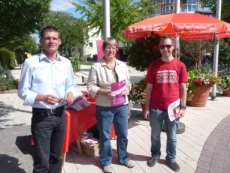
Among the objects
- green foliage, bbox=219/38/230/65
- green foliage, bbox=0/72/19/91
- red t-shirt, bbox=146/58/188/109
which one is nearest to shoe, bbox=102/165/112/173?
red t-shirt, bbox=146/58/188/109

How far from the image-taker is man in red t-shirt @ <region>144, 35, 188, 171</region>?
2.97 meters

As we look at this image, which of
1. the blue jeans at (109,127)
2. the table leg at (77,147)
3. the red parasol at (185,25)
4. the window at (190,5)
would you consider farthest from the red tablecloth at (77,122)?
the window at (190,5)

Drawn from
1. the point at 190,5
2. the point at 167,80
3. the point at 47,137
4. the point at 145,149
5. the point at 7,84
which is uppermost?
the point at 190,5

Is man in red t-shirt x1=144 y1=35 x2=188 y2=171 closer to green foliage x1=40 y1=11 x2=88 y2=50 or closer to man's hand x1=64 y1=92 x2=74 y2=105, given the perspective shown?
man's hand x1=64 y1=92 x2=74 y2=105

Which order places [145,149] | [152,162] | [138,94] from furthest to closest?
[138,94] < [145,149] < [152,162]

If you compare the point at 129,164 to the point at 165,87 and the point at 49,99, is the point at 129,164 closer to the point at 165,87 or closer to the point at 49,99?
the point at 165,87

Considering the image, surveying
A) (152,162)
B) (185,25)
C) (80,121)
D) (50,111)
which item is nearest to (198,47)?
(185,25)

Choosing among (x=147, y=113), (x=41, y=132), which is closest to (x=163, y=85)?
(x=147, y=113)

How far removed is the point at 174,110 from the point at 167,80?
420 mm

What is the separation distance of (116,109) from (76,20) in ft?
134

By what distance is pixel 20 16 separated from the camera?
11.8 ft

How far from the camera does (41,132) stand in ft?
7.97

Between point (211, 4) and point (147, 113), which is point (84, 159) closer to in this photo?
point (147, 113)

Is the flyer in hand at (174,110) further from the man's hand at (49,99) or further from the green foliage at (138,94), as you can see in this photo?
the green foliage at (138,94)
